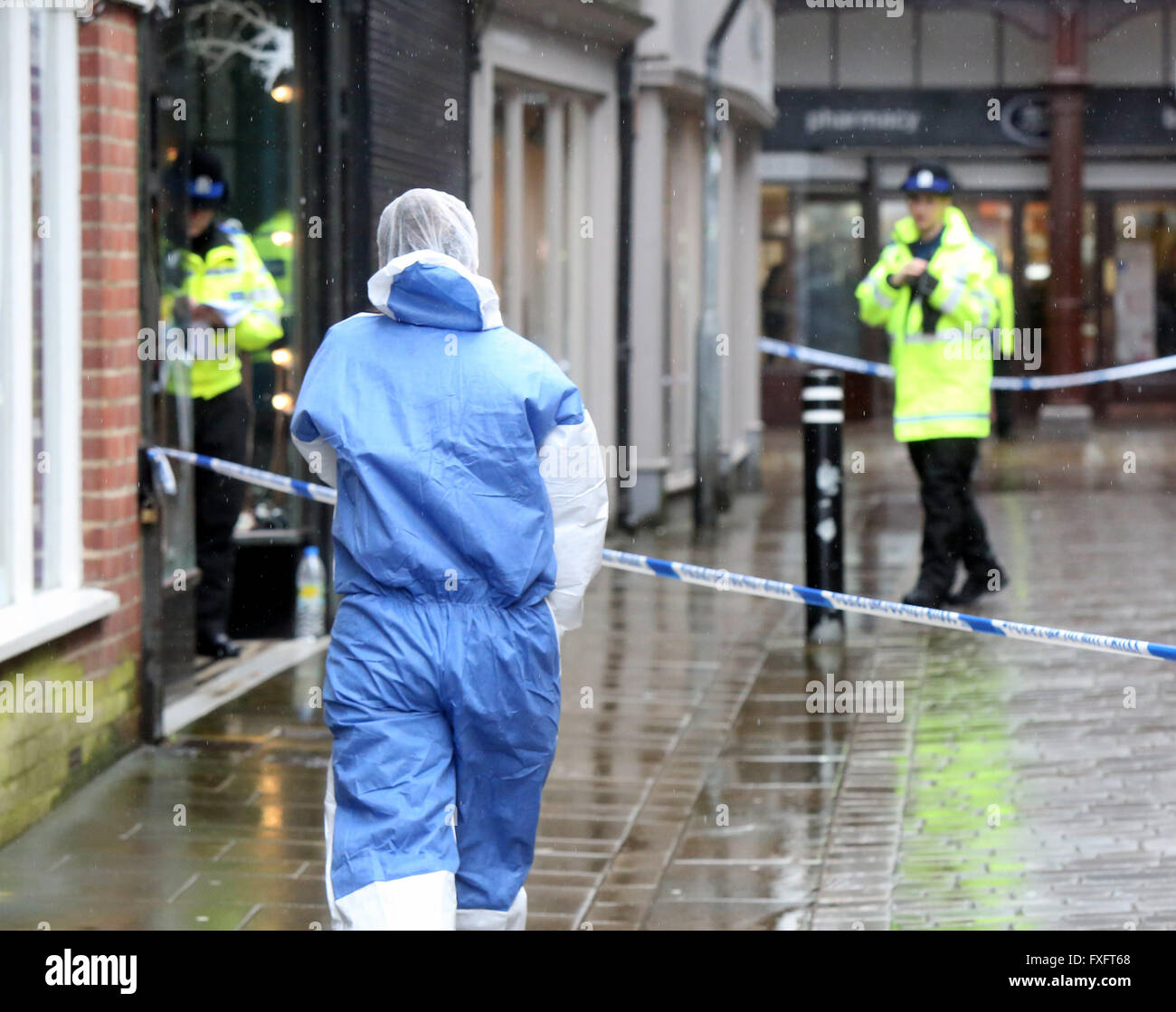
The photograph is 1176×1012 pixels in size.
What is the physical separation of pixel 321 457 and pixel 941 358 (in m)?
5.58

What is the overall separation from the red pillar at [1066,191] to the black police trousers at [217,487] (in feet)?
57.0

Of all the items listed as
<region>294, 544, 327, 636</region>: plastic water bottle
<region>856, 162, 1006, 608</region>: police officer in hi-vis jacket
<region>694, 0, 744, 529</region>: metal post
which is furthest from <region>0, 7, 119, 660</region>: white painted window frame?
<region>694, 0, 744, 529</region>: metal post

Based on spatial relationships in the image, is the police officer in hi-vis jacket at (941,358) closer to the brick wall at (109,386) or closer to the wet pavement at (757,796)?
the wet pavement at (757,796)

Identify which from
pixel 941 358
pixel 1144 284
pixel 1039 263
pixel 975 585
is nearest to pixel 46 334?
pixel 941 358

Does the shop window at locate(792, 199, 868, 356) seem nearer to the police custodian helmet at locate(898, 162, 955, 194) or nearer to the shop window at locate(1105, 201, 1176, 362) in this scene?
the shop window at locate(1105, 201, 1176, 362)

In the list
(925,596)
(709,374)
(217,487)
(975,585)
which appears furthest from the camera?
(709,374)

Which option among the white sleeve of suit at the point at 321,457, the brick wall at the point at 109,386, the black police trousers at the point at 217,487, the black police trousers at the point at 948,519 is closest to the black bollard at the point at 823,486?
the black police trousers at the point at 948,519

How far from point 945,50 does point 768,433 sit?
528 cm

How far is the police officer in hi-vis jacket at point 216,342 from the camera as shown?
773cm

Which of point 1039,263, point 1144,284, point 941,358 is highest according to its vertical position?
point 1039,263

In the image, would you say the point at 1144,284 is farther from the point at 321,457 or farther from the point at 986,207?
the point at 321,457

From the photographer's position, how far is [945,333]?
29.8 ft

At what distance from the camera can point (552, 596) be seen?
13.0 feet
